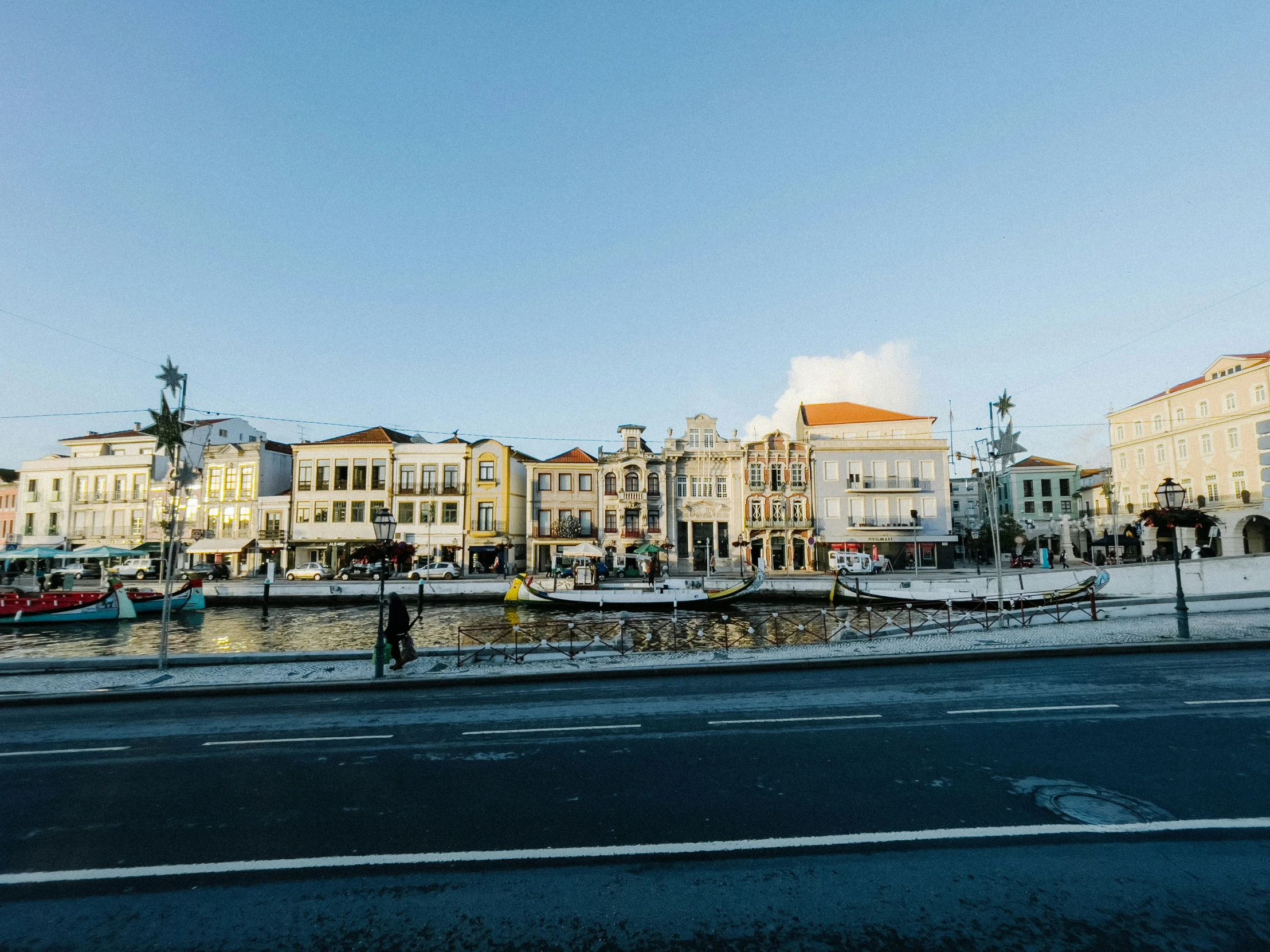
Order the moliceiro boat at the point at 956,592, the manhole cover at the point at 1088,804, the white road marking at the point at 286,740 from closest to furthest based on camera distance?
the manhole cover at the point at 1088,804
the white road marking at the point at 286,740
the moliceiro boat at the point at 956,592

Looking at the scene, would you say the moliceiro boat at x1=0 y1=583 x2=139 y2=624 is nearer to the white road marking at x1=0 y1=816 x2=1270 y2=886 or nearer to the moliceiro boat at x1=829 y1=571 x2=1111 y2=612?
the white road marking at x1=0 y1=816 x2=1270 y2=886

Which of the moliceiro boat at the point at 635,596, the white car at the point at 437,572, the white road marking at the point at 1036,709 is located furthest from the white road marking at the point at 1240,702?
the white car at the point at 437,572

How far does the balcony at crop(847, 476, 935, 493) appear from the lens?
57.5 metres

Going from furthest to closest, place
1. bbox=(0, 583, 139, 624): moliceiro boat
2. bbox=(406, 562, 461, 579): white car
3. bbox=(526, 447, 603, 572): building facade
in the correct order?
bbox=(526, 447, 603, 572): building facade → bbox=(406, 562, 461, 579): white car → bbox=(0, 583, 139, 624): moliceiro boat

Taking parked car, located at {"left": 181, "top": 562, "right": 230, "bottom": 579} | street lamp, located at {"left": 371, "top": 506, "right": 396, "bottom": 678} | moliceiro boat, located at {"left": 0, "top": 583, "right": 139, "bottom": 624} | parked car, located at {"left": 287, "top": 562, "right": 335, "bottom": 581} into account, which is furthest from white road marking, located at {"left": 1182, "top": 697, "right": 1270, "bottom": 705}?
parked car, located at {"left": 181, "top": 562, "right": 230, "bottom": 579}

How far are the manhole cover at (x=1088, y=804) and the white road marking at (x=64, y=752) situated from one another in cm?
1144

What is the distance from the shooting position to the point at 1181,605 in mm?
15211

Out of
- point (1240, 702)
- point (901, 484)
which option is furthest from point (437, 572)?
point (1240, 702)

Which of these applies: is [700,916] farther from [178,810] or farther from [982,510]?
[982,510]

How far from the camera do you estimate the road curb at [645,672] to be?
12750mm

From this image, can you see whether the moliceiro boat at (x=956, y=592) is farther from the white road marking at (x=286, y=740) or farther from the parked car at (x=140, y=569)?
the parked car at (x=140, y=569)

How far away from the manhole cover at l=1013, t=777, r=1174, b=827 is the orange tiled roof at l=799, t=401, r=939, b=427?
57191mm

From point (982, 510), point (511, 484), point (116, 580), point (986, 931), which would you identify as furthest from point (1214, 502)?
point (116, 580)

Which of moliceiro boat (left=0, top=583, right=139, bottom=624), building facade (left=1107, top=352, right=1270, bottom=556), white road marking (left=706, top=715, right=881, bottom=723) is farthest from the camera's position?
building facade (left=1107, top=352, right=1270, bottom=556)
